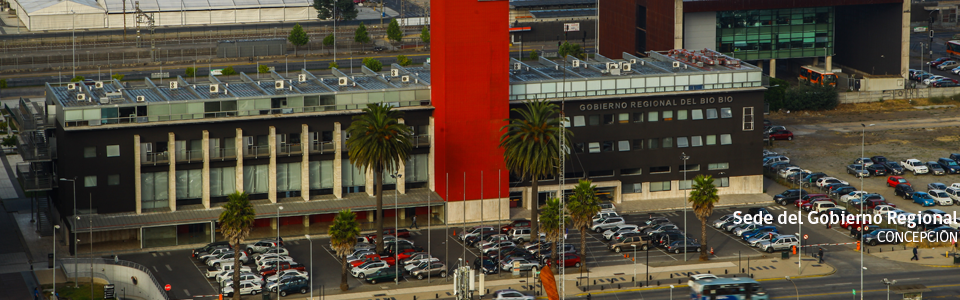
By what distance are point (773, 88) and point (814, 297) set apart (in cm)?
8354

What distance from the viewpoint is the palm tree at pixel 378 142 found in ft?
375

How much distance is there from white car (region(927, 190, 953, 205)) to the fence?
81302mm

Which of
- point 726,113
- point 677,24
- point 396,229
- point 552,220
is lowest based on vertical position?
point 396,229

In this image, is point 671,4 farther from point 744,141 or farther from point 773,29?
point 744,141

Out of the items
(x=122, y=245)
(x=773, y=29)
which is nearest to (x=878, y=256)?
(x=122, y=245)

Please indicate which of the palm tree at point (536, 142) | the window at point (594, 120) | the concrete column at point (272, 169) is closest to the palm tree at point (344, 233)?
the palm tree at point (536, 142)

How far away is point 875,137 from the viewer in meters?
168

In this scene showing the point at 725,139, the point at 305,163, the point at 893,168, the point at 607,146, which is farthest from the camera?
the point at 893,168

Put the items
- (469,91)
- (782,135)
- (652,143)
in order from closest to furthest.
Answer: (469,91)
(652,143)
(782,135)

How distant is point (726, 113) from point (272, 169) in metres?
48.8

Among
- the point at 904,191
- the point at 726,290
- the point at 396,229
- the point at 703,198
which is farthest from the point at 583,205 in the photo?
the point at 904,191

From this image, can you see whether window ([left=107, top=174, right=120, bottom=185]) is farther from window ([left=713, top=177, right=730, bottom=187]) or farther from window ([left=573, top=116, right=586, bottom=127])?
window ([left=713, top=177, right=730, bottom=187])

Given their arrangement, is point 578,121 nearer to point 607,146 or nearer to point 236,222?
point 607,146

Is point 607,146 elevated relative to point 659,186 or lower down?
elevated
